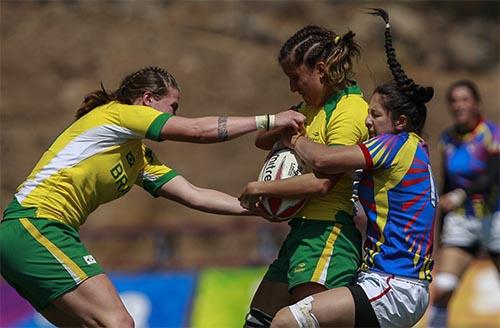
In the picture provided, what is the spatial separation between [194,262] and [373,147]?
10.1 m

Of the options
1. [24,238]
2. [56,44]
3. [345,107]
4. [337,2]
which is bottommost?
[24,238]

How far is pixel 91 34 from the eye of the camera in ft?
61.9

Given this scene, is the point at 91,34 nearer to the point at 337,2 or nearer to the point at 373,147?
the point at 337,2

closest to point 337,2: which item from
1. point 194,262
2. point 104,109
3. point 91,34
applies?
point 91,34

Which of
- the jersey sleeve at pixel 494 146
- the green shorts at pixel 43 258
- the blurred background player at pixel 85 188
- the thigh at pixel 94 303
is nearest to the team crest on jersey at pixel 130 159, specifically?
the blurred background player at pixel 85 188

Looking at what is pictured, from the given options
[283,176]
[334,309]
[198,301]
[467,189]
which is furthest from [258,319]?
[198,301]

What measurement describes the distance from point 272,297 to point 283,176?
0.67 metres

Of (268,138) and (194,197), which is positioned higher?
(268,138)

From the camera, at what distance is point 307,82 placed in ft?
17.3

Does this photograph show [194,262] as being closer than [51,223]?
No

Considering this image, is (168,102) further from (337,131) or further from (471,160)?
(471,160)

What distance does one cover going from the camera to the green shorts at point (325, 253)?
203 inches

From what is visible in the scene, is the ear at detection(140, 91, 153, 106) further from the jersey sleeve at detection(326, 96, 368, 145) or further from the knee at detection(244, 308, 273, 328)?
the knee at detection(244, 308, 273, 328)

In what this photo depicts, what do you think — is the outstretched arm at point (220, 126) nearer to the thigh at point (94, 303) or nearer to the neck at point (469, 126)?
the thigh at point (94, 303)
